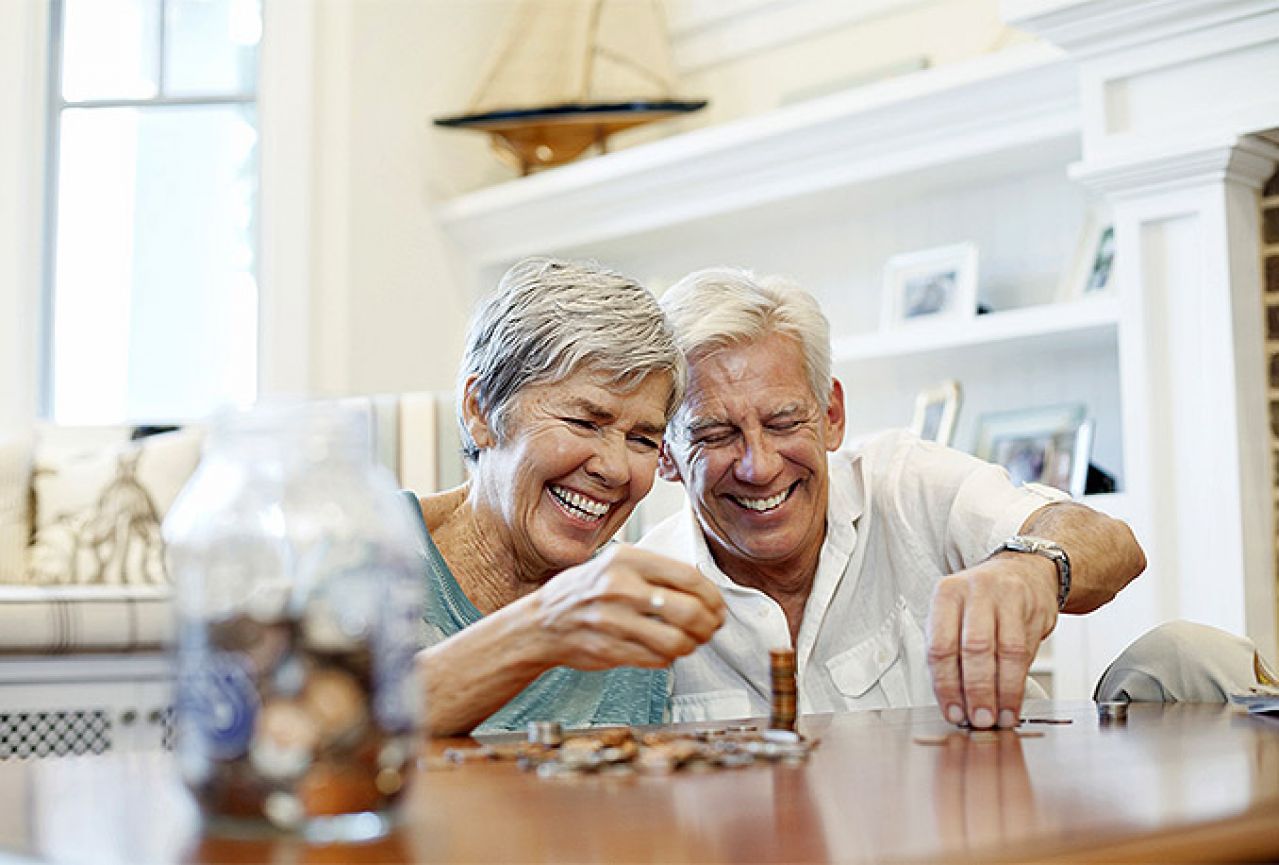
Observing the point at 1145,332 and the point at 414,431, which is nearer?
the point at 1145,332

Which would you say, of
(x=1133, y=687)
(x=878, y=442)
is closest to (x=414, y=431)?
(x=878, y=442)

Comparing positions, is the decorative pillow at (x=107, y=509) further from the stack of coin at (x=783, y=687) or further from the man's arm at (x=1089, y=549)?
the stack of coin at (x=783, y=687)

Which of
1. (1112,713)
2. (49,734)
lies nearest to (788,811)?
(1112,713)

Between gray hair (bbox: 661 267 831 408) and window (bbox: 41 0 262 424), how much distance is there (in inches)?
122

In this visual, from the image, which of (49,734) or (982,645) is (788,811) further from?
(49,734)

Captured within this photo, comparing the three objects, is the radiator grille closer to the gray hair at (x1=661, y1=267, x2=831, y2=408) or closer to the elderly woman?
the elderly woman

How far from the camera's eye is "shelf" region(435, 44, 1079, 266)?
3658 mm

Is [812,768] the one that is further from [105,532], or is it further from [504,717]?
[105,532]

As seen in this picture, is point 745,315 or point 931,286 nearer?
point 745,315

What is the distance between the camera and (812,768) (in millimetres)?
1034

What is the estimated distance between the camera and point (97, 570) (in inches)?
151

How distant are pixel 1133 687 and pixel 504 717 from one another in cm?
68

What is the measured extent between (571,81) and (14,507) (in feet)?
Answer: 6.78

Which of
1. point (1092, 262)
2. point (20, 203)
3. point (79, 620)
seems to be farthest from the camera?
point (20, 203)
